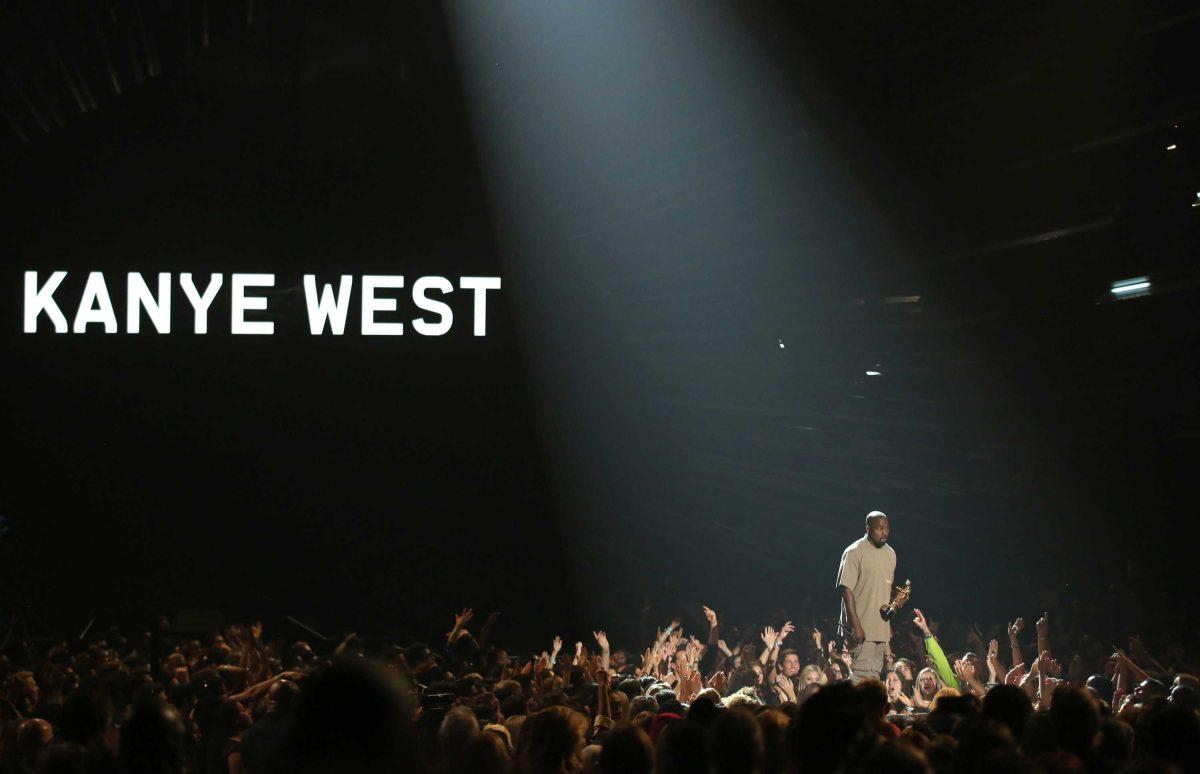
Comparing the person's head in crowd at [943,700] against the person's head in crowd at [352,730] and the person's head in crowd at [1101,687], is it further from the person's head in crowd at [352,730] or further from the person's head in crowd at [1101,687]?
the person's head in crowd at [352,730]

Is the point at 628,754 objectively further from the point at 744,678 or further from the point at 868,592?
the point at 744,678

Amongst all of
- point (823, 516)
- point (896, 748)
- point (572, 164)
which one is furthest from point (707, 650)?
point (896, 748)

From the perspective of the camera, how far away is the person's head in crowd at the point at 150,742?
10.2 ft

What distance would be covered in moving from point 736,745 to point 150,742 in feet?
4.64

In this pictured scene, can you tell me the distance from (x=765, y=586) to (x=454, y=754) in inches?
479

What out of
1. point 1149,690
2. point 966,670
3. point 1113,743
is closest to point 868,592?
point 966,670

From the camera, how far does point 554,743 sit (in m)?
3.43

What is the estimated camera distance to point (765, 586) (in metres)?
15.5

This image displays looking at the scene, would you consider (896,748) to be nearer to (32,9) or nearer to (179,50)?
(32,9)

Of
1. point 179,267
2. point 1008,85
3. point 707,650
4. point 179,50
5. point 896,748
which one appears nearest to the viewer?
point 896,748

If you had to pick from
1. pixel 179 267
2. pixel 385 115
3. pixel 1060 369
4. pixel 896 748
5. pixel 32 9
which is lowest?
pixel 896 748

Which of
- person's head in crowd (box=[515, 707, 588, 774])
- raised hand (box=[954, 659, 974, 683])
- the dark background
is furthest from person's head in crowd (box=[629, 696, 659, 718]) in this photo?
the dark background

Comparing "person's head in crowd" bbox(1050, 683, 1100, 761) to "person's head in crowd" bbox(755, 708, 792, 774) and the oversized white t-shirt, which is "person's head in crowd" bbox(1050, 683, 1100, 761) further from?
the oversized white t-shirt

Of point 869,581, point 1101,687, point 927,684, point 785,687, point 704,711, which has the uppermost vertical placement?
point 704,711
